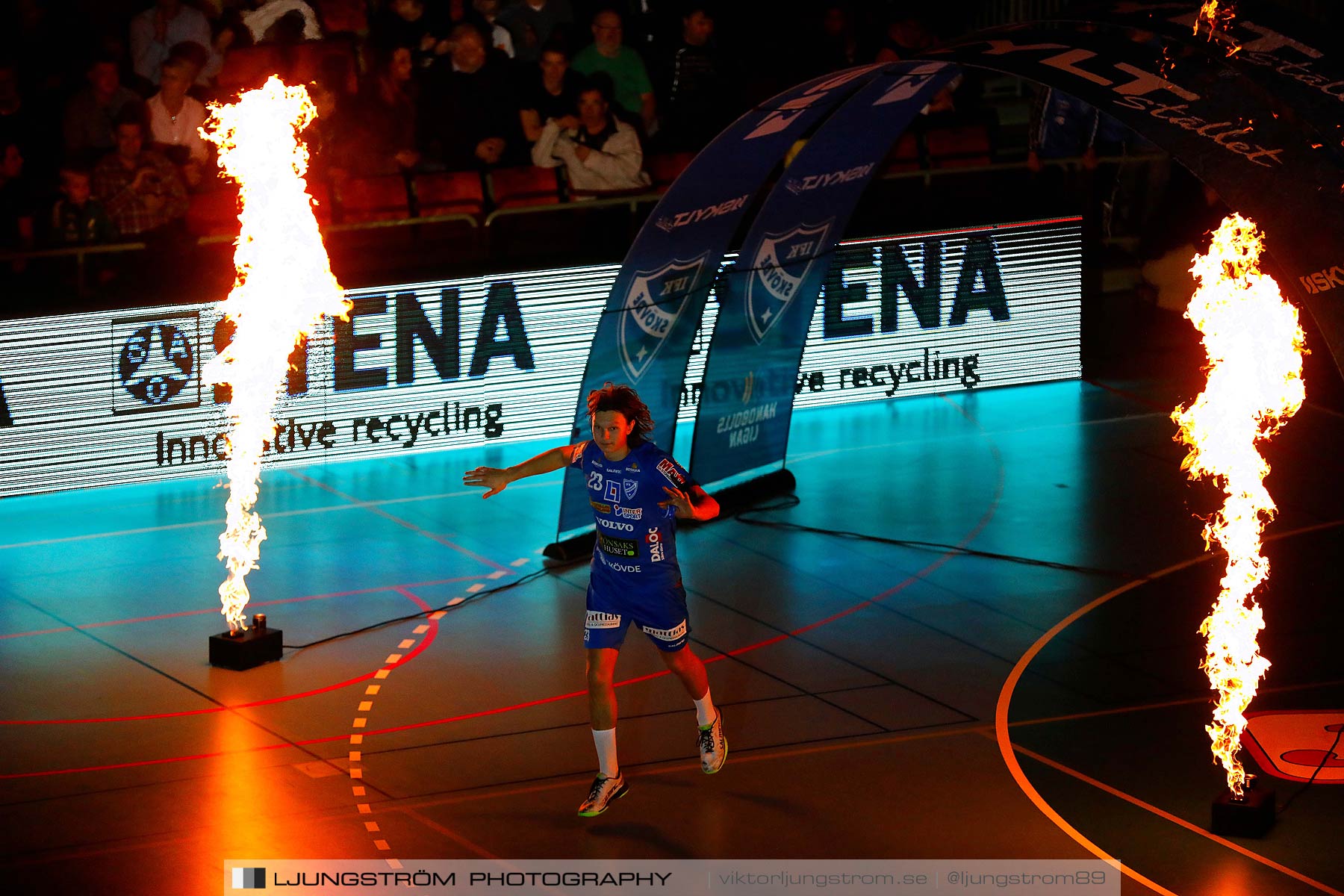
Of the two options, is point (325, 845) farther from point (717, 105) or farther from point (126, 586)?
point (717, 105)

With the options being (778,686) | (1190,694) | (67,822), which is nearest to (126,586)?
(67,822)

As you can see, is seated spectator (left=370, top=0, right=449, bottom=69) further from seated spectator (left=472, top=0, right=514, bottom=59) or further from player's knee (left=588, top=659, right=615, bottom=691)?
player's knee (left=588, top=659, right=615, bottom=691)

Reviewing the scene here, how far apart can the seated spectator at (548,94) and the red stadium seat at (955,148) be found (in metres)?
4.30

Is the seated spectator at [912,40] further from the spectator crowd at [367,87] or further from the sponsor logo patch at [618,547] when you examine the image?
the sponsor logo patch at [618,547]

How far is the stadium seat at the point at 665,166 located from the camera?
1806 centimetres

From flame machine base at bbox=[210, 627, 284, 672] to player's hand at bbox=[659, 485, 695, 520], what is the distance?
347 cm

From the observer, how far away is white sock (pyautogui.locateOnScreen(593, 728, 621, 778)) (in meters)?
8.58

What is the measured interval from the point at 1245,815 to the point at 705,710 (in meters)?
2.75

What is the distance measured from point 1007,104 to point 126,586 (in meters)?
13.9

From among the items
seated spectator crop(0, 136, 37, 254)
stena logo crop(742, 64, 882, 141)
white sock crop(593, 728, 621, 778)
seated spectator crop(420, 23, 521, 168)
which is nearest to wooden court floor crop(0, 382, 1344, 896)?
white sock crop(593, 728, 621, 778)

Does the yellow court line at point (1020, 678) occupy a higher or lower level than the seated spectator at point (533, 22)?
lower

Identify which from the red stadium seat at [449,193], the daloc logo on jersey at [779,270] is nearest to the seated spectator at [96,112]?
the red stadium seat at [449,193]

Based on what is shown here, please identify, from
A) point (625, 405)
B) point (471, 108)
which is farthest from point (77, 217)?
point (625, 405)

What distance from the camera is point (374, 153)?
56.1ft
